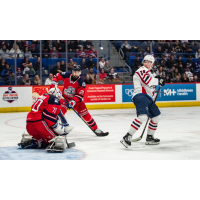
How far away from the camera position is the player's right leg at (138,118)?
421 centimetres

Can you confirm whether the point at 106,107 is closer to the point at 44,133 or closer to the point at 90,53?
the point at 90,53

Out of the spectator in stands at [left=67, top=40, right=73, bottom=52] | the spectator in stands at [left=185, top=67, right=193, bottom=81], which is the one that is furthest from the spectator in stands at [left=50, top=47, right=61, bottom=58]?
the spectator in stands at [left=185, top=67, right=193, bottom=81]

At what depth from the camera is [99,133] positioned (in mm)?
5258

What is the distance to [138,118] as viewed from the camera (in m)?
4.22

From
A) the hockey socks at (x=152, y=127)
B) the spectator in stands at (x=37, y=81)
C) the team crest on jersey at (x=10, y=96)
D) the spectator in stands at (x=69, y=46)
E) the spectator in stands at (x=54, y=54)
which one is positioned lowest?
the hockey socks at (x=152, y=127)

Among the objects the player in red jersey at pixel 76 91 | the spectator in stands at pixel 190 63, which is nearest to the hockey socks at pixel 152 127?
the player in red jersey at pixel 76 91

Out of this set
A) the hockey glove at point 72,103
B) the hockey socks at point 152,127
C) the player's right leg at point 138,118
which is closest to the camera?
the player's right leg at point 138,118

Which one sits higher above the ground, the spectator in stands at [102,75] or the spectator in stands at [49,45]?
the spectator in stands at [49,45]

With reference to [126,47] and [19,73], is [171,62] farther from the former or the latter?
[19,73]

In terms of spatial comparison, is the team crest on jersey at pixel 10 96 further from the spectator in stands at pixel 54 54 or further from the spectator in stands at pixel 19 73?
the spectator in stands at pixel 54 54

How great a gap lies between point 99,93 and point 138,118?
5.95 m

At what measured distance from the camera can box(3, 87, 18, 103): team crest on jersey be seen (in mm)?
9250

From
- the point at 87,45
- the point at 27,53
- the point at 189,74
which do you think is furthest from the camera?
the point at 189,74

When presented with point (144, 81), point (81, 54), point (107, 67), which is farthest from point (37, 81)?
point (144, 81)
